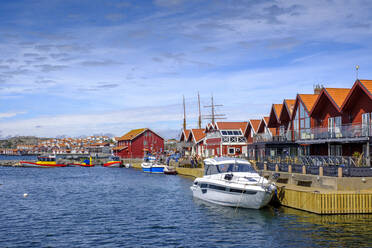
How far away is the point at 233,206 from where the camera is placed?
103ft

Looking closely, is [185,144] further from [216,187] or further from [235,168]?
[216,187]

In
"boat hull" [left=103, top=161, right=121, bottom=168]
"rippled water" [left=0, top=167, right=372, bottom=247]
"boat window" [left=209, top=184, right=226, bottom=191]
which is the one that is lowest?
"rippled water" [left=0, top=167, right=372, bottom=247]

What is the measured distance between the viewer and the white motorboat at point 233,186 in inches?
1163

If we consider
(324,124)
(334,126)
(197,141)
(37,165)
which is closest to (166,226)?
(334,126)

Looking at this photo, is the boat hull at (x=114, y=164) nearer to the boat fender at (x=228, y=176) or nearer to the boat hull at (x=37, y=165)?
the boat hull at (x=37, y=165)

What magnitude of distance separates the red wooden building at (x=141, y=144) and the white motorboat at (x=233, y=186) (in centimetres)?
7583

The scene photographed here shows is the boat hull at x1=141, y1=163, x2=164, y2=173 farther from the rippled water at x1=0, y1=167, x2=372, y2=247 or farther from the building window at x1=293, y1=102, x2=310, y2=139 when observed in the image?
the rippled water at x1=0, y1=167, x2=372, y2=247

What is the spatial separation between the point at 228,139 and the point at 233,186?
40.3 metres

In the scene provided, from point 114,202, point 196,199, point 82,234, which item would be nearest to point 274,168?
point 196,199

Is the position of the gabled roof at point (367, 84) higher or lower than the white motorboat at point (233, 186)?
higher

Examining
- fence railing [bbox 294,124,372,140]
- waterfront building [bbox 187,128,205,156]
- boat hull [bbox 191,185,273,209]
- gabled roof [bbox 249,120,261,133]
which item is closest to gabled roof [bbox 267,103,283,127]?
gabled roof [bbox 249,120,261,133]

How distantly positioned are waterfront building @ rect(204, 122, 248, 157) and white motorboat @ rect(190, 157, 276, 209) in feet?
110

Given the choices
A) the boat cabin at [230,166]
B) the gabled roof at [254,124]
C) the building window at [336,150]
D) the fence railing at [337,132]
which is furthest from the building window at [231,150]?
the boat cabin at [230,166]

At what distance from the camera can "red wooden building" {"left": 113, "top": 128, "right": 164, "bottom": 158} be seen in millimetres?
111500
